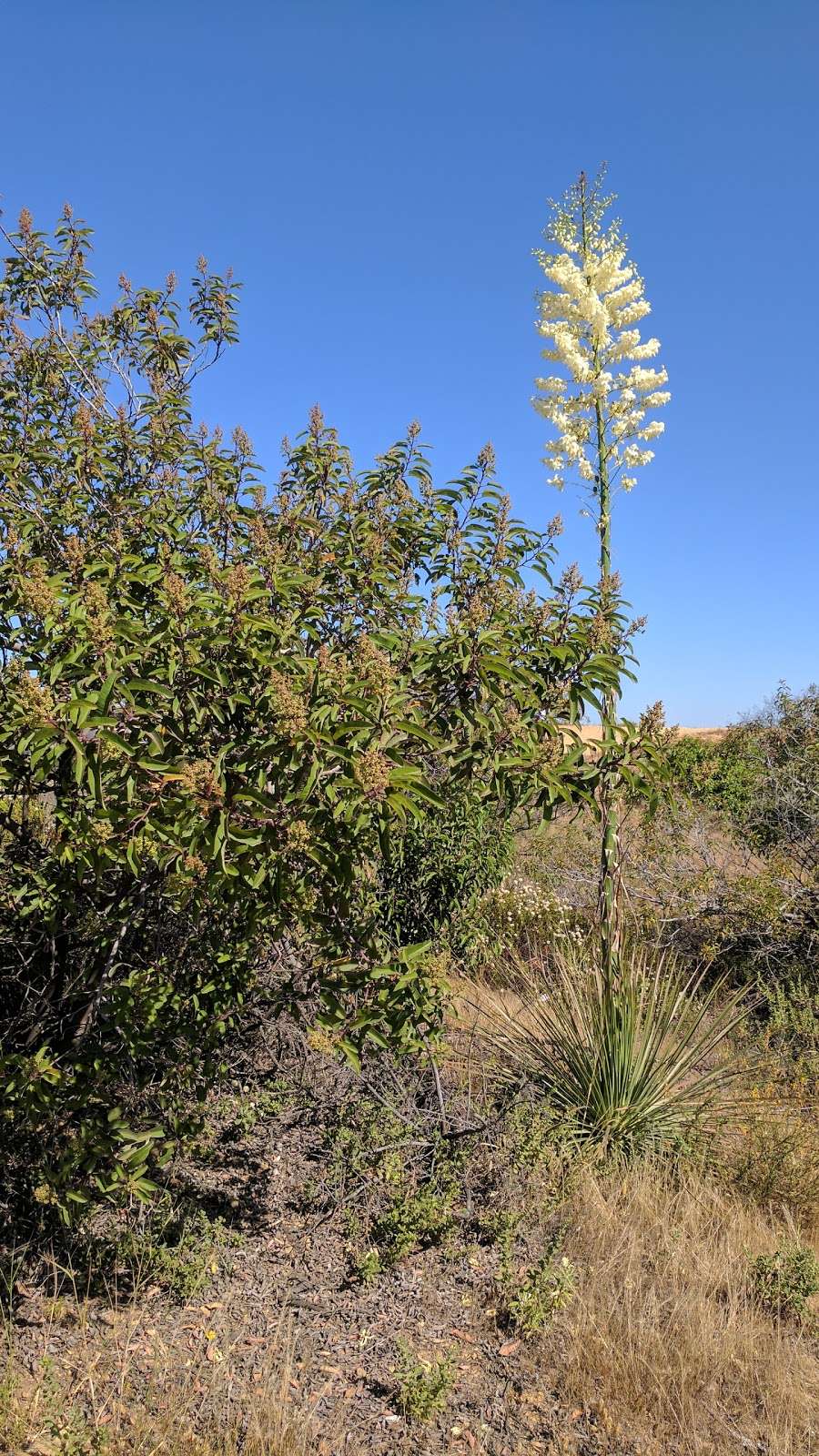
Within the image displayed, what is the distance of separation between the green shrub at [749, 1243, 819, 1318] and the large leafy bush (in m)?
1.51

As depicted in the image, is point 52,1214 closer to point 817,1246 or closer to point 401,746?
point 401,746

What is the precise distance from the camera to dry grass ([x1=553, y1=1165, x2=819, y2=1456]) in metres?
2.74

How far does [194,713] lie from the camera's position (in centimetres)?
255

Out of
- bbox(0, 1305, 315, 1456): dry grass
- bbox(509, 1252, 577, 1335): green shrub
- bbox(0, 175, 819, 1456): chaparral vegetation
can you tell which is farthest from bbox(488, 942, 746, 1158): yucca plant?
bbox(0, 1305, 315, 1456): dry grass

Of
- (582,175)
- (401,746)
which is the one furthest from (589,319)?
(401,746)

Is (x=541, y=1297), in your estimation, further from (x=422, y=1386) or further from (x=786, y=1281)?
(x=786, y=1281)

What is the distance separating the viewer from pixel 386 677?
92.4 inches

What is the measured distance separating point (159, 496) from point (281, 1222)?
9.51 ft

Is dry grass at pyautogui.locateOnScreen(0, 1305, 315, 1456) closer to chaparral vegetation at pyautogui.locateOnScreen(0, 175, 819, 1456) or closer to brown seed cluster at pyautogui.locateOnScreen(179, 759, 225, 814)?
chaparral vegetation at pyautogui.locateOnScreen(0, 175, 819, 1456)

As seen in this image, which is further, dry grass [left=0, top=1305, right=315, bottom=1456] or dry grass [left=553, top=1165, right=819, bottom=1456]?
dry grass [left=553, top=1165, right=819, bottom=1456]

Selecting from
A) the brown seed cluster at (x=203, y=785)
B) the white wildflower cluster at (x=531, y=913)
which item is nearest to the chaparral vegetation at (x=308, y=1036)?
the brown seed cluster at (x=203, y=785)

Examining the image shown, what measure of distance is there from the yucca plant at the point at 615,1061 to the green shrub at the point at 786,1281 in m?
0.93

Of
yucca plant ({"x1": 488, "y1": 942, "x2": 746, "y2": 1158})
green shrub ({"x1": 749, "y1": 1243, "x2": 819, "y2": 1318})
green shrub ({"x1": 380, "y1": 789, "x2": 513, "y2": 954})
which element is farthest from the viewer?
green shrub ({"x1": 380, "y1": 789, "x2": 513, "y2": 954})

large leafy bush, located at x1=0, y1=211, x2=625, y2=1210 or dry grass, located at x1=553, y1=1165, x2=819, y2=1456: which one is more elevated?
large leafy bush, located at x1=0, y1=211, x2=625, y2=1210
